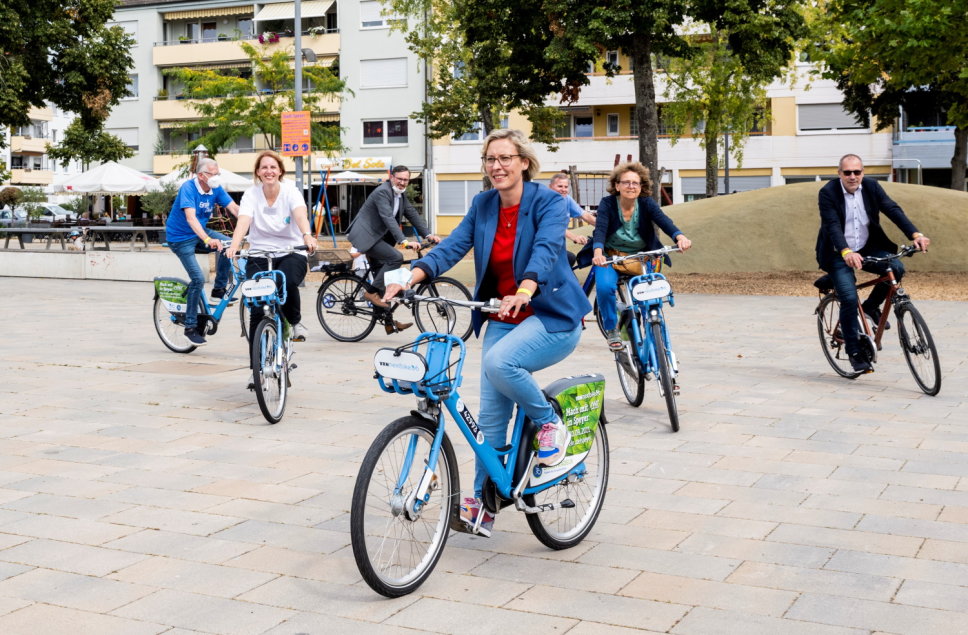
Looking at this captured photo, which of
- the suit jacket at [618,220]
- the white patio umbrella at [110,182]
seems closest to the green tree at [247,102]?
the white patio umbrella at [110,182]

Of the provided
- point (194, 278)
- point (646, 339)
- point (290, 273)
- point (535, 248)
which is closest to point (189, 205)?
point (194, 278)

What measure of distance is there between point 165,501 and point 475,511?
1761 mm

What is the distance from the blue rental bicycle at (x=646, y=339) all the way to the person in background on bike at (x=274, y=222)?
225cm

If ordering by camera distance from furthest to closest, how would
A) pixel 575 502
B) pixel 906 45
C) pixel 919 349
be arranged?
pixel 906 45, pixel 919 349, pixel 575 502

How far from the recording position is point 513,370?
4598 millimetres

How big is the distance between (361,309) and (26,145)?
83870 millimetres

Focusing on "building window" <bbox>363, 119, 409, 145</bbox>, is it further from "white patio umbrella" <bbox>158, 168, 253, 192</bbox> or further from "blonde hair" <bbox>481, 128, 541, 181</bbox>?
"blonde hair" <bbox>481, 128, 541, 181</bbox>

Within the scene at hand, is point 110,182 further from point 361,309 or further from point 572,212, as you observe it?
point 572,212

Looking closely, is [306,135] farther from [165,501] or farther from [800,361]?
[165,501]

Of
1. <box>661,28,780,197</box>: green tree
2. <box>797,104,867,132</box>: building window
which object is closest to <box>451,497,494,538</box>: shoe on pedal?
<box>661,28,780,197</box>: green tree

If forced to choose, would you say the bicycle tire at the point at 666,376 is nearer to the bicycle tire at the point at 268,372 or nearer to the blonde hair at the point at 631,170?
the blonde hair at the point at 631,170

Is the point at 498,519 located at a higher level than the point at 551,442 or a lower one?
lower

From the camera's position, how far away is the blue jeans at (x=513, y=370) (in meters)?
4.61

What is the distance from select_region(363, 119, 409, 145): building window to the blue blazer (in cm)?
5302
